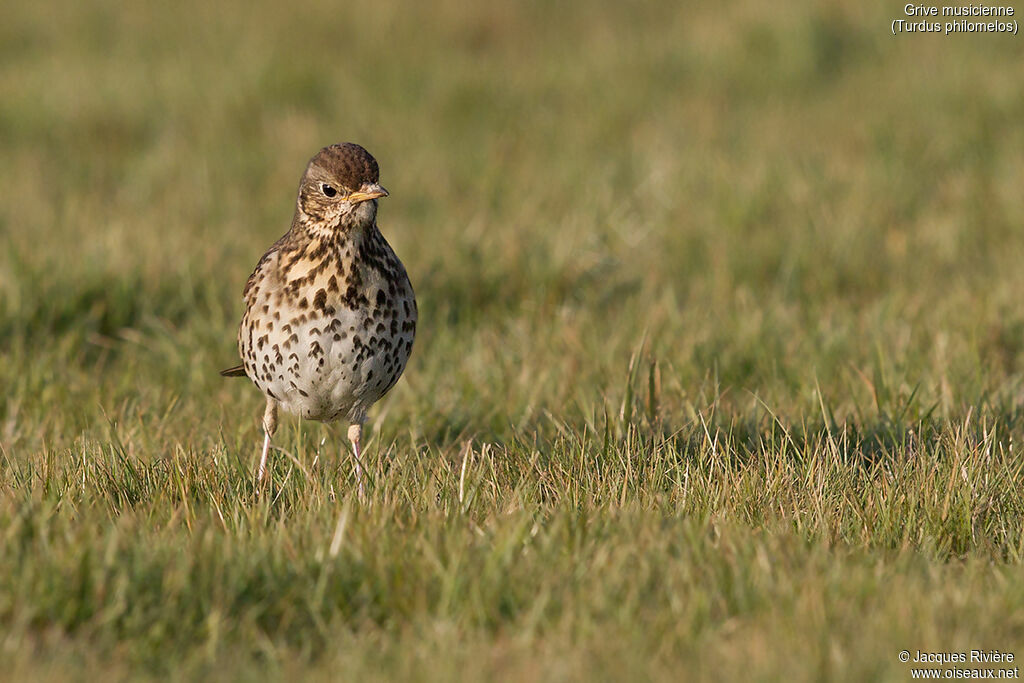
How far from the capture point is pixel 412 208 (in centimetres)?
939

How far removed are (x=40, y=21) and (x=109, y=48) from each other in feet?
3.88

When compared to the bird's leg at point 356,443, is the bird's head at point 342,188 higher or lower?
higher

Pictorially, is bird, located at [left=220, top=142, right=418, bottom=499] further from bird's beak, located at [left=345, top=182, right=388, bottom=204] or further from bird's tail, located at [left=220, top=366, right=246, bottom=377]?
bird's tail, located at [left=220, top=366, right=246, bottom=377]

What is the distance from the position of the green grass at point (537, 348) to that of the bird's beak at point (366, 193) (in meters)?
0.90

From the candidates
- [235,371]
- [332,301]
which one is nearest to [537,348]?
[235,371]

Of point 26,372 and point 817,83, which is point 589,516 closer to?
point 26,372

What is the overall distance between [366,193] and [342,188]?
0.11 m

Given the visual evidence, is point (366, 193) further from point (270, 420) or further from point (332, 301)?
point (270, 420)

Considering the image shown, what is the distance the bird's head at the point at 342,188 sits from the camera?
4.66 metres

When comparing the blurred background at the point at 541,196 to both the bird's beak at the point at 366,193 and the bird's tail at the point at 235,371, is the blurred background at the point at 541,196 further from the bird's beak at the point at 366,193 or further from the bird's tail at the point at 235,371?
the bird's beak at the point at 366,193

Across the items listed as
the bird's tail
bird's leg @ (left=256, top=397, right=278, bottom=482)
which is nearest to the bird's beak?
bird's leg @ (left=256, top=397, right=278, bottom=482)

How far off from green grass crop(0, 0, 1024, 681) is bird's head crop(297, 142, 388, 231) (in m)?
0.80

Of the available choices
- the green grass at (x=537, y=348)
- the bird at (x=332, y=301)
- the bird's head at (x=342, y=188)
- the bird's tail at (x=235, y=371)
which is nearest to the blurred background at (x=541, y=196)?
the green grass at (x=537, y=348)

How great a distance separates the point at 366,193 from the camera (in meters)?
4.64
